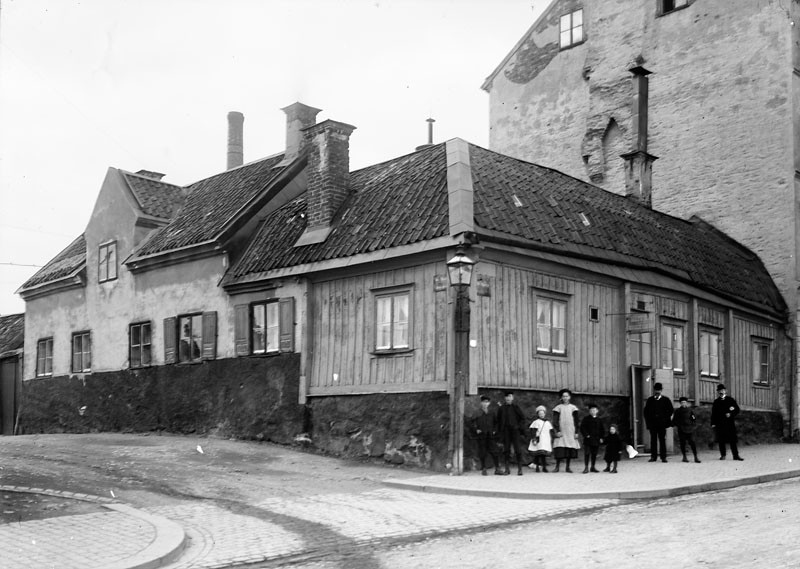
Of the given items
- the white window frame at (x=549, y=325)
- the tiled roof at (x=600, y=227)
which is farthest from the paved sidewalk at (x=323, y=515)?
the tiled roof at (x=600, y=227)

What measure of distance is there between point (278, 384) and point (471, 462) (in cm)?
509

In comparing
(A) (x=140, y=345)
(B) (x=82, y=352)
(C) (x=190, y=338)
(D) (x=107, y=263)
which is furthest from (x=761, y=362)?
(B) (x=82, y=352)

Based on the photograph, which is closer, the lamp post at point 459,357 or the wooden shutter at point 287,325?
the lamp post at point 459,357

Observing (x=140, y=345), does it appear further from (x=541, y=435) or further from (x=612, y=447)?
(x=612, y=447)

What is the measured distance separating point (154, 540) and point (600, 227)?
12435 millimetres

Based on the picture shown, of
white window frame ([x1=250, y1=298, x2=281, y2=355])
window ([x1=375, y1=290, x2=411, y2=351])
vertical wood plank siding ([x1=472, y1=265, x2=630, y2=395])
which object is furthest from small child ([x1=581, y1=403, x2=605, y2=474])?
white window frame ([x1=250, y1=298, x2=281, y2=355])

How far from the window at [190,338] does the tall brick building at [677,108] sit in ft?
34.8

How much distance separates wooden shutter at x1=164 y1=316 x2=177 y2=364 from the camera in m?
23.0

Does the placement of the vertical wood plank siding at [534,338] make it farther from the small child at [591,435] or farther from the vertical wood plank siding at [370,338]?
the small child at [591,435]

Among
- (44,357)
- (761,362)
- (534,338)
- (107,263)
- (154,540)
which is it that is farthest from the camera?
(44,357)

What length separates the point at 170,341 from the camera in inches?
909

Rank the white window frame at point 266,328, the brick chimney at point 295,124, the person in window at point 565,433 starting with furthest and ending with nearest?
the brick chimney at point 295,124 < the white window frame at point 266,328 < the person in window at point 565,433

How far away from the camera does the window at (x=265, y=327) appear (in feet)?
66.8

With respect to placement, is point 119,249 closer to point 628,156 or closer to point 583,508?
point 628,156
